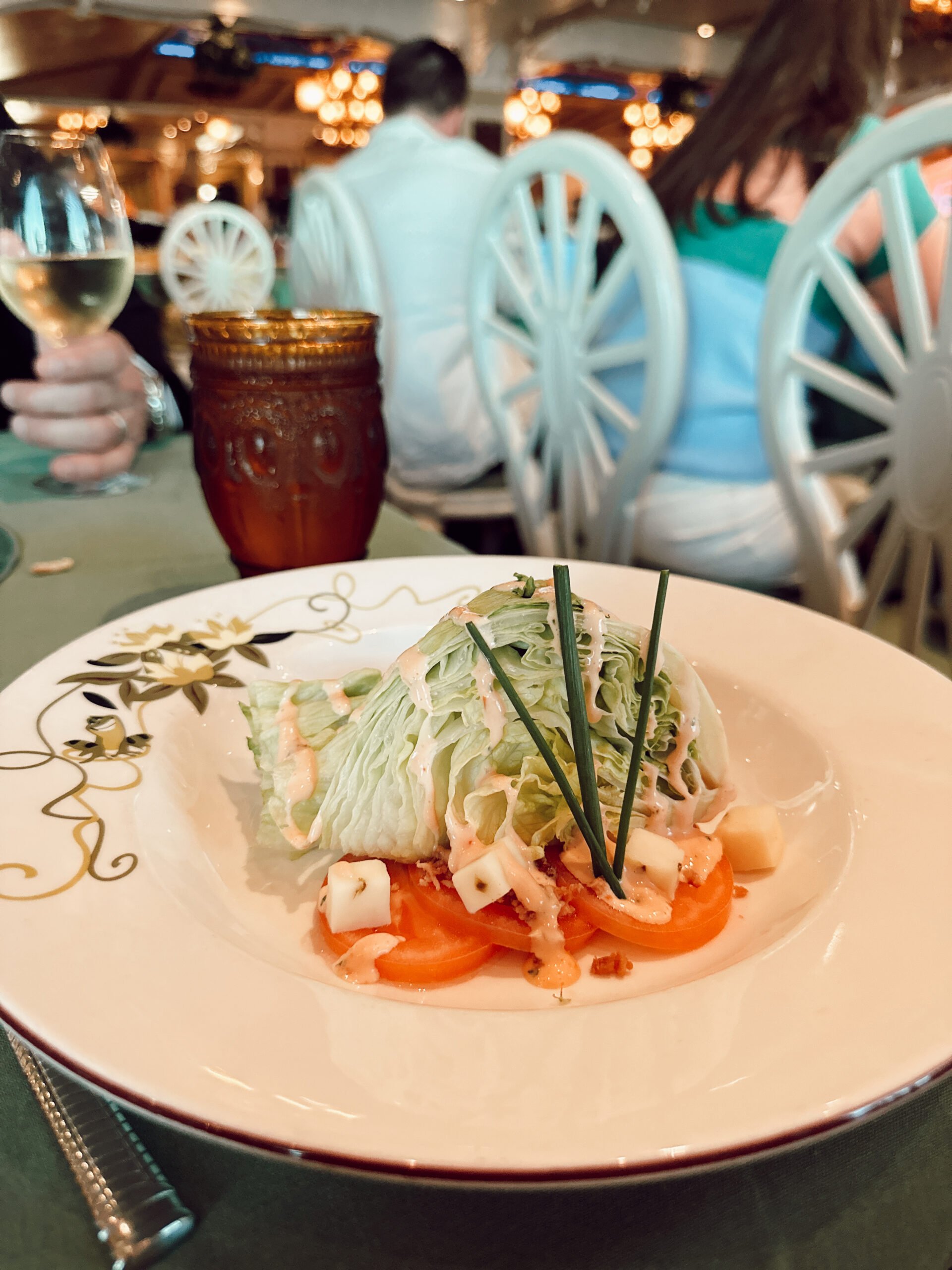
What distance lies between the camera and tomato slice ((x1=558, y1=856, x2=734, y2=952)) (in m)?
0.47

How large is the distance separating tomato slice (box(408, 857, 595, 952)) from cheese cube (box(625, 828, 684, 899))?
43 mm

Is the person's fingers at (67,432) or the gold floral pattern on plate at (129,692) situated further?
the person's fingers at (67,432)

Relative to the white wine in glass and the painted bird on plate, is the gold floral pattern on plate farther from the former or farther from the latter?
the white wine in glass

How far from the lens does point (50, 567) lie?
100 centimetres

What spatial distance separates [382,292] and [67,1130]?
2327mm

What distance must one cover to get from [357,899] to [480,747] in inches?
4.4

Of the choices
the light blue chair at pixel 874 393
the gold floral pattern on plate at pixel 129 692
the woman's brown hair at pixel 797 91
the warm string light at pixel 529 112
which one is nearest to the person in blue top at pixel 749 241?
the woman's brown hair at pixel 797 91

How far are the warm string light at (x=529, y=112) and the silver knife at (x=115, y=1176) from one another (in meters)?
11.8

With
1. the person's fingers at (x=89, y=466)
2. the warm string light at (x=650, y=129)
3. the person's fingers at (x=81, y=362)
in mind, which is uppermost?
the warm string light at (x=650, y=129)

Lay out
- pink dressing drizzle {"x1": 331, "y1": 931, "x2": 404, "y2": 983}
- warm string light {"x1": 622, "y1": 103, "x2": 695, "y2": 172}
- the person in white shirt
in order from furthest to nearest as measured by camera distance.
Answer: warm string light {"x1": 622, "y1": 103, "x2": 695, "y2": 172}
the person in white shirt
pink dressing drizzle {"x1": 331, "y1": 931, "x2": 404, "y2": 983}

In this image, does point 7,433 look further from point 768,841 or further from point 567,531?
point 768,841

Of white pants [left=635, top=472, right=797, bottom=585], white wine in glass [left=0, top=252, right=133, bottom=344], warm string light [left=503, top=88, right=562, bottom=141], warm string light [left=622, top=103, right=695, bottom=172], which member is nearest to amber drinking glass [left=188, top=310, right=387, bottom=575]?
white wine in glass [left=0, top=252, right=133, bottom=344]

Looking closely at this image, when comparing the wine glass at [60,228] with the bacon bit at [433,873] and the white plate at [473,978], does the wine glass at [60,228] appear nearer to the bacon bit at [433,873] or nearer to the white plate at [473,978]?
the white plate at [473,978]

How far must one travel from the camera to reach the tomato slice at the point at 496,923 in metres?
0.46
